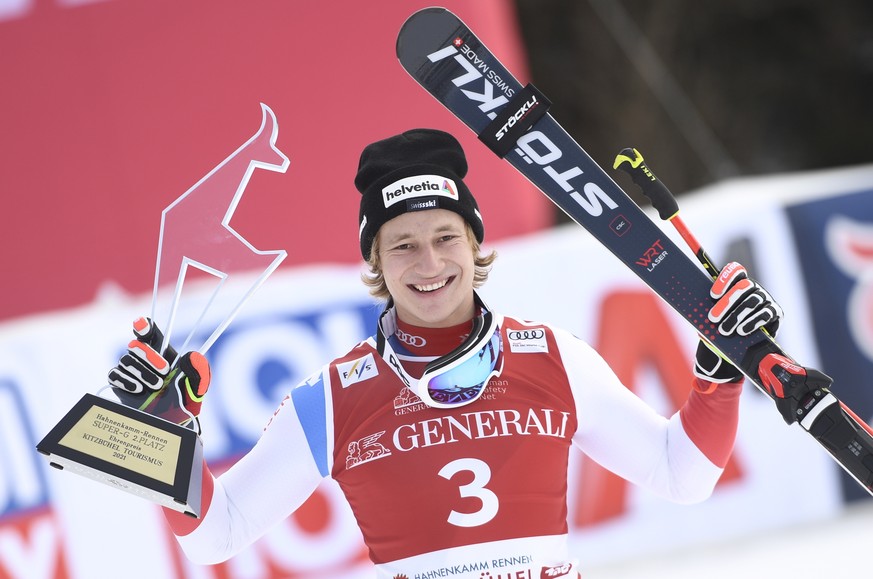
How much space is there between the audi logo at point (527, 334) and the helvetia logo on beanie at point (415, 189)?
281 mm

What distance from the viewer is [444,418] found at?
6.59 feet

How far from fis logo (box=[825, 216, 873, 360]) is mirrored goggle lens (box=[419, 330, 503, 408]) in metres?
3.34

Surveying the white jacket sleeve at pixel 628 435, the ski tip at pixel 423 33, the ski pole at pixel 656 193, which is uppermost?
the ski tip at pixel 423 33

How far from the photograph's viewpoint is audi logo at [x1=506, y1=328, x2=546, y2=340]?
2.12 metres

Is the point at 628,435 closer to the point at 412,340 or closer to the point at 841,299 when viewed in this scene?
the point at 412,340

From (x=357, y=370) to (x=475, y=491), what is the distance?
33 cm

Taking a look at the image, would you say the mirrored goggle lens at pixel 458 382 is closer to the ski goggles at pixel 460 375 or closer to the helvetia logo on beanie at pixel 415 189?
the ski goggles at pixel 460 375

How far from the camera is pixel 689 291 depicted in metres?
2.21

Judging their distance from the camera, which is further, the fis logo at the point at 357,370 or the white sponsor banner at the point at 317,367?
the white sponsor banner at the point at 317,367

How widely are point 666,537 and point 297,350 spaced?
1.71 m

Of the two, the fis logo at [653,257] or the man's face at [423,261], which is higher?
the fis logo at [653,257]

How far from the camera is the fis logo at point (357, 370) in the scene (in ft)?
6.89

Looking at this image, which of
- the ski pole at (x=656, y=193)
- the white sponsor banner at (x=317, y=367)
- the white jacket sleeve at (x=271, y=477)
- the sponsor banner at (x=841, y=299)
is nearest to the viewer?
the white jacket sleeve at (x=271, y=477)

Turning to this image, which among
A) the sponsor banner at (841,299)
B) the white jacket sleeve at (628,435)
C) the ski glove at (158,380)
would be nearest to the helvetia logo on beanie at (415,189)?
the white jacket sleeve at (628,435)
